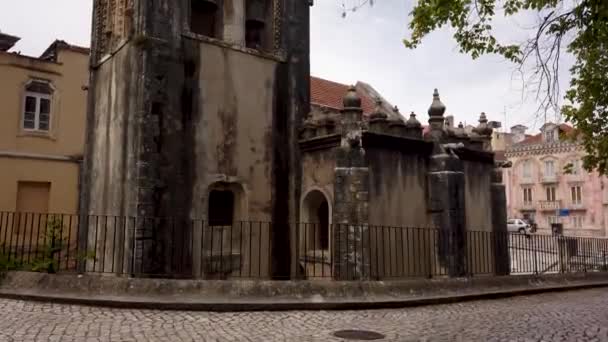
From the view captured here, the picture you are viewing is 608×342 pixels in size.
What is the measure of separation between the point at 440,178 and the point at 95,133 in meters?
10.0

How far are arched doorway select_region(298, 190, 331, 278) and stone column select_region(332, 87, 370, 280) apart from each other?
1172 millimetres

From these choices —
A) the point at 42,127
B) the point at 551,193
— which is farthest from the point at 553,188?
the point at 42,127

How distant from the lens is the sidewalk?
8.51 metres

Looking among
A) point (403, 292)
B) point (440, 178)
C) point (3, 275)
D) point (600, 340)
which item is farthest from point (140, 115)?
point (600, 340)

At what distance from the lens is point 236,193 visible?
13.2m

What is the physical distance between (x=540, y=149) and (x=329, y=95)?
39090 millimetres

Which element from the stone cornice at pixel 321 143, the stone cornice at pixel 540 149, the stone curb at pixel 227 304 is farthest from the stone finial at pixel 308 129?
the stone cornice at pixel 540 149

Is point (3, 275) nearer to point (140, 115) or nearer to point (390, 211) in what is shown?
point (140, 115)

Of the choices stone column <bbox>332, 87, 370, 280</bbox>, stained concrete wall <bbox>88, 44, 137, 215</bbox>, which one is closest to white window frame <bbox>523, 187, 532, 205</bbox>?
stone column <bbox>332, 87, 370, 280</bbox>

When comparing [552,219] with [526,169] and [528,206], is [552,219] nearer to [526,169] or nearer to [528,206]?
[528,206]

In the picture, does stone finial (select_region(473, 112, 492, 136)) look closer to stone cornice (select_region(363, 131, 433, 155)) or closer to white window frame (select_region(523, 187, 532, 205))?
stone cornice (select_region(363, 131, 433, 155))

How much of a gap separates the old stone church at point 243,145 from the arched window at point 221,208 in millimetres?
29

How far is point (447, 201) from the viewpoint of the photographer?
13375 millimetres

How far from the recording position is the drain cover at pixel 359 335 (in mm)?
6832
